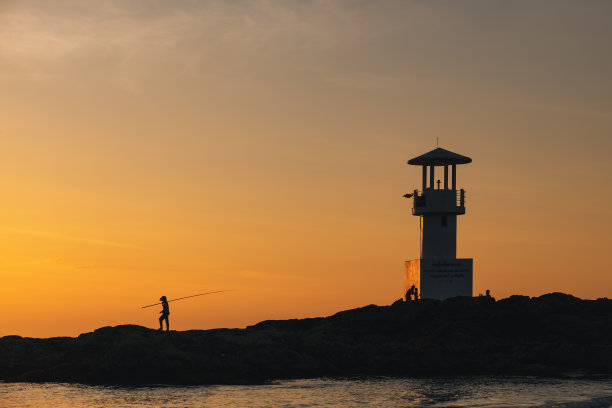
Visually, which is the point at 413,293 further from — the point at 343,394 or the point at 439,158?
the point at 343,394

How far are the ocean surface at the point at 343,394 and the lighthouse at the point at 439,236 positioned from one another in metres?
12.8

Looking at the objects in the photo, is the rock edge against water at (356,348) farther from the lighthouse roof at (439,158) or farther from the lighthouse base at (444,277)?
the lighthouse roof at (439,158)

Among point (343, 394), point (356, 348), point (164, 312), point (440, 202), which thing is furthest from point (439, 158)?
point (343, 394)

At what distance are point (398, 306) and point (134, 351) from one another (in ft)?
50.8

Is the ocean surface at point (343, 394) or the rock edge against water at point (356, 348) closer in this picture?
the ocean surface at point (343, 394)

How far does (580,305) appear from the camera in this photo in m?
46.7

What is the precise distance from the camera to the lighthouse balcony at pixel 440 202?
48906mm

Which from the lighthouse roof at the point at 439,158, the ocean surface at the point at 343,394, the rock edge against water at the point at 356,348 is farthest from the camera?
the lighthouse roof at the point at 439,158

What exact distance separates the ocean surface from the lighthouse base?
12.7 metres

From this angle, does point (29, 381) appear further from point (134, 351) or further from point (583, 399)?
point (583, 399)

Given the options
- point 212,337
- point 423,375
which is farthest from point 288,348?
point 423,375

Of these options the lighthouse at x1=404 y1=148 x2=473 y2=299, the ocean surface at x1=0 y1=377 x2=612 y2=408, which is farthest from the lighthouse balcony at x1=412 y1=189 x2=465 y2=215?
the ocean surface at x1=0 y1=377 x2=612 y2=408

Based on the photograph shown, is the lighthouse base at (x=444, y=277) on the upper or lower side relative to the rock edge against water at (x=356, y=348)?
upper

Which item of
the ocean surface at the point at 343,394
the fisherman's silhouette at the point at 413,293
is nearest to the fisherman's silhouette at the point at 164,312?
the ocean surface at the point at 343,394
